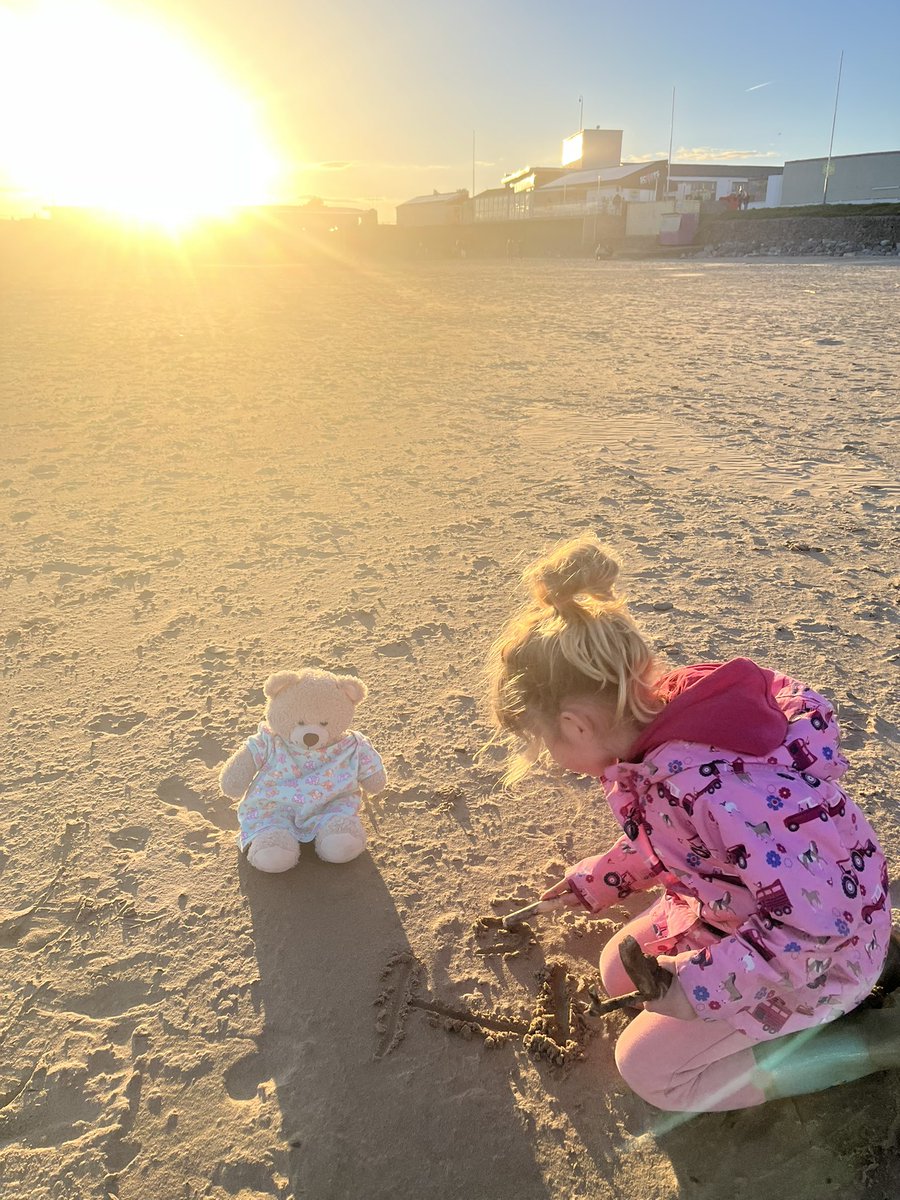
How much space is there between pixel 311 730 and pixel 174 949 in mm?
633

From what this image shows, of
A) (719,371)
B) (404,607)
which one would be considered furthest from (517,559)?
(719,371)

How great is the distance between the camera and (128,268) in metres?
23.0

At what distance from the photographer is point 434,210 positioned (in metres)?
58.7

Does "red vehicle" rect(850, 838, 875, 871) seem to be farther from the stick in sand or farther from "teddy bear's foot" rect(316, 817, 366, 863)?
"teddy bear's foot" rect(316, 817, 366, 863)

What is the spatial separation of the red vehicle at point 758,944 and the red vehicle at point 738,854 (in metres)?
0.13

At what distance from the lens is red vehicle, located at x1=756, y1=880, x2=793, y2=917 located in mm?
1569

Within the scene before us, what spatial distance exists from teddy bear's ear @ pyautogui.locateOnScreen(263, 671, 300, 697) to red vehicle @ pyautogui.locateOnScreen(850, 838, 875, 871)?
55.8 inches

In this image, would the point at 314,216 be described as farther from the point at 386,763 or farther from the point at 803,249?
the point at 386,763

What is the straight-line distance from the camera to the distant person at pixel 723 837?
160 cm

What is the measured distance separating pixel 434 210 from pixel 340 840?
62.6m

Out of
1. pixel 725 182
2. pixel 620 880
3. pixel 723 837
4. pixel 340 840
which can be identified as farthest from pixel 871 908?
pixel 725 182

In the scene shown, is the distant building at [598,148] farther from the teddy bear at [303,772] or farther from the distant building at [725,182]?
the teddy bear at [303,772]

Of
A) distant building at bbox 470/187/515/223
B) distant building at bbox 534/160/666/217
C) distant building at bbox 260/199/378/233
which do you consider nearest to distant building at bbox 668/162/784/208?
distant building at bbox 534/160/666/217

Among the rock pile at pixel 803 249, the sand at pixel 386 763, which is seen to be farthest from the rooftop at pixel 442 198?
the sand at pixel 386 763
